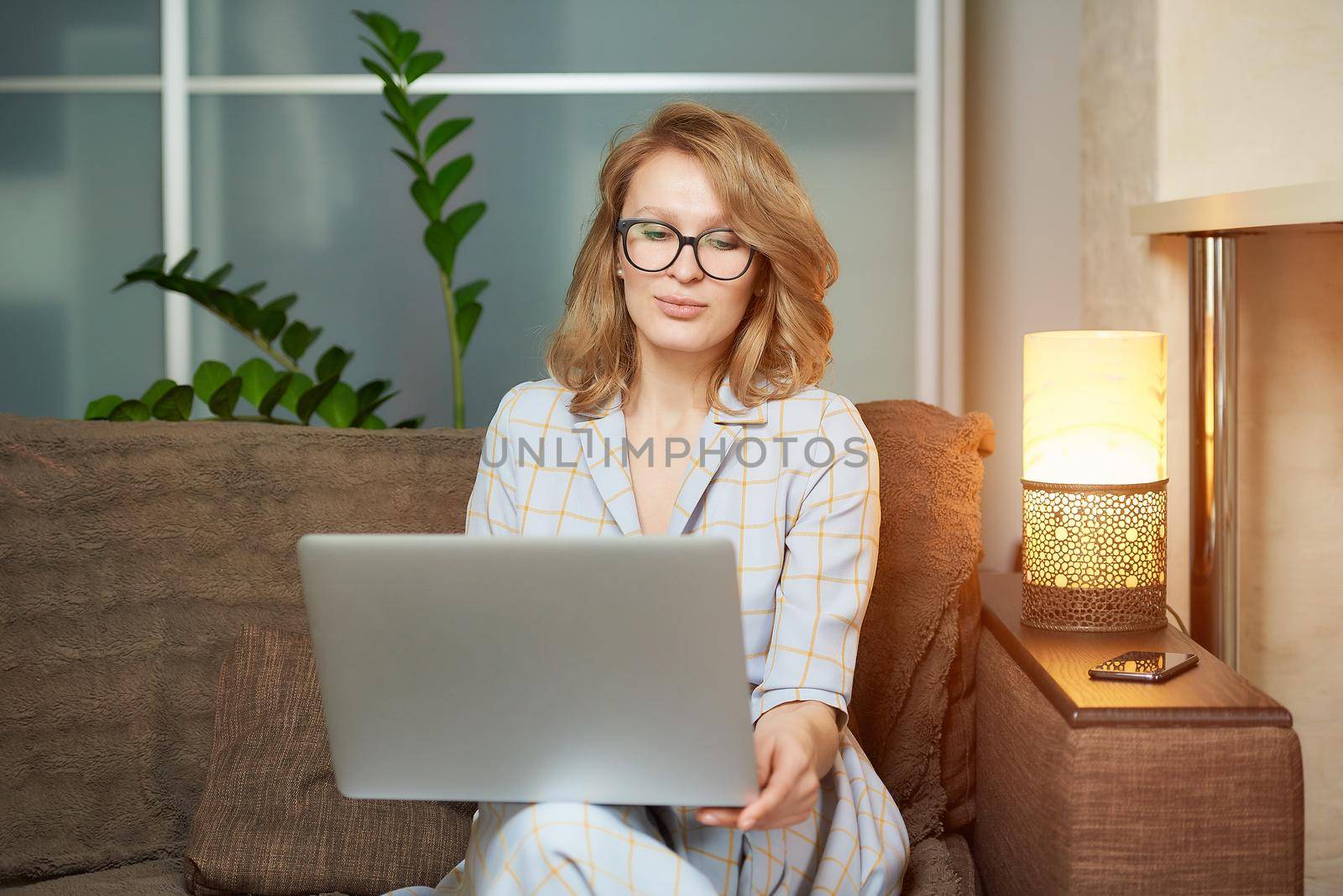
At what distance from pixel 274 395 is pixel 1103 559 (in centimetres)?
116

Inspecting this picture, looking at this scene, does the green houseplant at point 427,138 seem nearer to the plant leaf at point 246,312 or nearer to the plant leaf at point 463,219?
the plant leaf at point 463,219

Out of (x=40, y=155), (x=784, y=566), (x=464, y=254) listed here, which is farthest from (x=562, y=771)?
(x=40, y=155)

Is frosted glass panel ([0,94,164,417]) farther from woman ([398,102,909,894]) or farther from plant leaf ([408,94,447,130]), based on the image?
woman ([398,102,909,894])

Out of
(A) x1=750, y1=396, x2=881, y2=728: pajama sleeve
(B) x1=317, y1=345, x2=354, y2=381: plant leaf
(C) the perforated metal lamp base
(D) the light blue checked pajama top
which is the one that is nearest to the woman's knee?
(D) the light blue checked pajama top

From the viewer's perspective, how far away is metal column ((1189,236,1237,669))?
5.27 ft

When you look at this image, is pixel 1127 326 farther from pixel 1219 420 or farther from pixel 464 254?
pixel 464 254

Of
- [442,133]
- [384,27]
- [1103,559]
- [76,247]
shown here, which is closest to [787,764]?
[1103,559]

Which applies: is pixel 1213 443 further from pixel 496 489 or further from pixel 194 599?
pixel 194 599

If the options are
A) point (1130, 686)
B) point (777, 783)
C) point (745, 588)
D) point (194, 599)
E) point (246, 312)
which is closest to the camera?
point (777, 783)

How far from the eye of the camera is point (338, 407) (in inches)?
75.8

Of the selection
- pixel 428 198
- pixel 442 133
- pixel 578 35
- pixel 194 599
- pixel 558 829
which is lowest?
pixel 558 829

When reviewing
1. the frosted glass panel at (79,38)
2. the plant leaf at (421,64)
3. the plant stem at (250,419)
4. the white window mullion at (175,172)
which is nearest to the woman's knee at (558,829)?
the plant stem at (250,419)

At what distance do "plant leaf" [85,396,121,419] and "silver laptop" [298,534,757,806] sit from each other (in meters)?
1.03

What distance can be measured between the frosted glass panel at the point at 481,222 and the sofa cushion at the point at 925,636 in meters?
0.71
